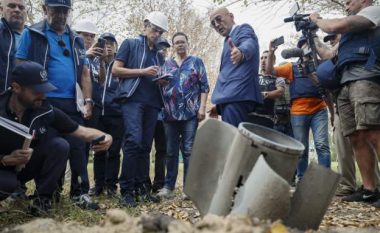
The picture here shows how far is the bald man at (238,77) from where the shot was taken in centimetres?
413

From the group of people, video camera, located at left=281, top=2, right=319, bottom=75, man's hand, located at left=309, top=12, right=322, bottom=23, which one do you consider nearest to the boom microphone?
video camera, located at left=281, top=2, right=319, bottom=75

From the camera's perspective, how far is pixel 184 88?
5.05 meters

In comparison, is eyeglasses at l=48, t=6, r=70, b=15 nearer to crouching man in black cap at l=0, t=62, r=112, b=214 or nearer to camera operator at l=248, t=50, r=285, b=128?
crouching man in black cap at l=0, t=62, r=112, b=214

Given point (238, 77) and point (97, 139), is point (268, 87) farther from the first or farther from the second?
point (97, 139)

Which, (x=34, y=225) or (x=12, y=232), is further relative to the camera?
(x=34, y=225)

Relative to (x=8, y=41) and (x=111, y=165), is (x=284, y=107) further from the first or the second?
(x=8, y=41)

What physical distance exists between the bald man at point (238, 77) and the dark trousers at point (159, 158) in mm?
1249

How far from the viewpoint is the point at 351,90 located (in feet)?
12.9

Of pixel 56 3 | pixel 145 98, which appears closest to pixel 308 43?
pixel 145 98

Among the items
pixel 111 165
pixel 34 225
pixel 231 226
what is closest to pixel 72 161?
pixel 111 165

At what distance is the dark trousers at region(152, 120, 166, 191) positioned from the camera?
5.38 metres

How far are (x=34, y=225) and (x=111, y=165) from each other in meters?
2.80

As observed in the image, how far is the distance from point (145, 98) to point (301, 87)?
1.93 meters

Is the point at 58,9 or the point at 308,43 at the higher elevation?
the point at 58,9
